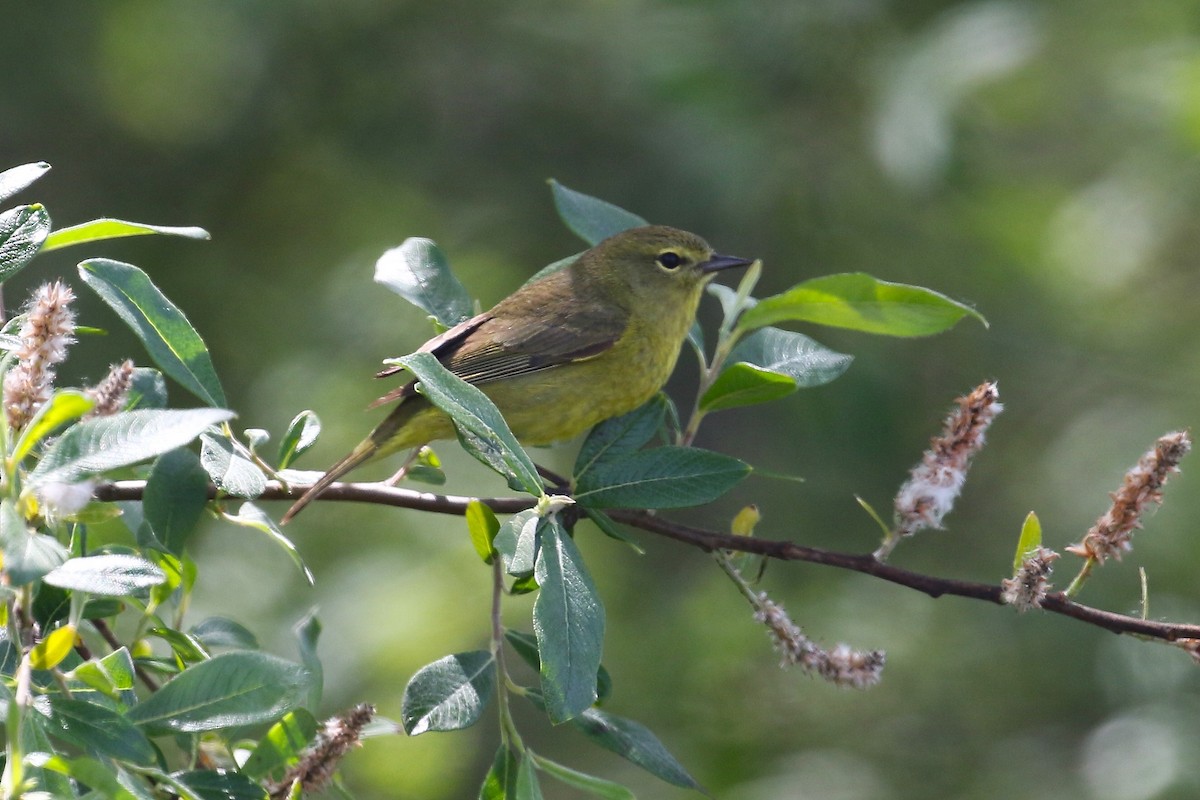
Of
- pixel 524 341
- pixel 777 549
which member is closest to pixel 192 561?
pixel 777 549

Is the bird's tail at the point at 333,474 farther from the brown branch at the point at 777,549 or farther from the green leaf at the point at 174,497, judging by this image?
the green leaf at the point at 174,497

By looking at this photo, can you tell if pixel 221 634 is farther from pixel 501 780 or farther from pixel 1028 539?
pixel 1028 539

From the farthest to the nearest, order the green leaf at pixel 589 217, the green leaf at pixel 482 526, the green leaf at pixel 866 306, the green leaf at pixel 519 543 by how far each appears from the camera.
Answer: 1. the green leaf at pixel 589 217
2. the green leaf at pixel 866 306
3. the green leaf at pixel 482 526
4. the green leaf at pixel 519 543

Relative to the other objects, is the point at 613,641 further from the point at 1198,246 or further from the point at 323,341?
the point at 1198,246

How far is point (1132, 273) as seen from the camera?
6656 millimetres

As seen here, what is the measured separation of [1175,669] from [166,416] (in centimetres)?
524

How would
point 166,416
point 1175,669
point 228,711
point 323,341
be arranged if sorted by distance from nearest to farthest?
point 166,416 < point 228,711 < point 1175,669 < point 323,341

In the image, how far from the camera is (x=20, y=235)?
188 cm

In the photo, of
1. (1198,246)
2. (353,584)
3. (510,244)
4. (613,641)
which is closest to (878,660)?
(353,584)

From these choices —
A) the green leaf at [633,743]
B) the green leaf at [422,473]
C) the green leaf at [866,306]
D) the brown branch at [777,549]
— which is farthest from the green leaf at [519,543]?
the green leaf at [866,306]

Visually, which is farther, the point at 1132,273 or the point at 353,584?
the point at 1132,273

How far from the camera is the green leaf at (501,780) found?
2.04 meters

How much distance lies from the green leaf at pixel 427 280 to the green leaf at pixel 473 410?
2.54 ft

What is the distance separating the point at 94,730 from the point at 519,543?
650 millimetres
